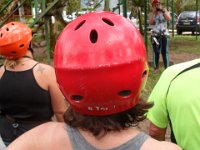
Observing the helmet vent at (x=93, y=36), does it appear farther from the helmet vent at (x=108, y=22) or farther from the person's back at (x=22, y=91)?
the person's back at (x=22, y=91)

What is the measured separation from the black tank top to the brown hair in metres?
1.40

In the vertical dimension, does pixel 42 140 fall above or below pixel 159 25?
above

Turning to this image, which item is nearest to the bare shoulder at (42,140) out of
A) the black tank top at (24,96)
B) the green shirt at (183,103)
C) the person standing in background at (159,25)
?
the green shirt at (183,103)

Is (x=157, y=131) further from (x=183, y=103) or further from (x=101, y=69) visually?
(x=101, y=69)

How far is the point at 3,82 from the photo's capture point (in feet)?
10.4

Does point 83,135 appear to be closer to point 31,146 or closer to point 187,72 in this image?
point 31,146

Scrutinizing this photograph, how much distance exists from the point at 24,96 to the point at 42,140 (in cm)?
153

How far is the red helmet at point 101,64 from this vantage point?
157 cm

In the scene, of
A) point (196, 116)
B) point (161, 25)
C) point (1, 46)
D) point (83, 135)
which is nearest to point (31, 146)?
point (83, 135)

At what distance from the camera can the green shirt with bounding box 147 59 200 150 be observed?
73.4 inches

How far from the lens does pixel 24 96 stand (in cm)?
313

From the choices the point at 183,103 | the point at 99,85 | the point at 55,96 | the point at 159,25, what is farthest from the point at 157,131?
the point at 159,25

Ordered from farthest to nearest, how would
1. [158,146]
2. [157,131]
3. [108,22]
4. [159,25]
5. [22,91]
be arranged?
[159,25]
[22,91]
[157,131]
[108,22]
[158,146]

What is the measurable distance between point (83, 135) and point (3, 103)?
170 cm
